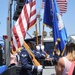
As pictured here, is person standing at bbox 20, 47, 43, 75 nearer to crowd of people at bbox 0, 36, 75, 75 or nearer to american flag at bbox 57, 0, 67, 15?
crowd of people at bbox 0, 36, 75, 75

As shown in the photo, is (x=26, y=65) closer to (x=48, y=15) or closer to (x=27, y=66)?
(x=27, y=66)

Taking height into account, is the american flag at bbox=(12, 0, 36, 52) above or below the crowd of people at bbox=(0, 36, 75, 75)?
above

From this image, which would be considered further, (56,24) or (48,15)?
(48,15)

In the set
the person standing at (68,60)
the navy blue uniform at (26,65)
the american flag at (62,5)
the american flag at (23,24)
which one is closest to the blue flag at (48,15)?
the american flag at (23,24)

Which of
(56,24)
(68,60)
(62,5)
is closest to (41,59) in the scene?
(56,24)

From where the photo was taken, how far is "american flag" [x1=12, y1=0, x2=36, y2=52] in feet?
28.2

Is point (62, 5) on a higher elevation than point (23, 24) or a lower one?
higher

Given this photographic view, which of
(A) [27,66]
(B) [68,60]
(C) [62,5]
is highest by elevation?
(C) [62,5]

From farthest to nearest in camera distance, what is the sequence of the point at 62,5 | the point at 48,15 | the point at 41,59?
the point at 62,5 < the point at 48,15 < the point at 41,59

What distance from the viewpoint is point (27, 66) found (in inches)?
268

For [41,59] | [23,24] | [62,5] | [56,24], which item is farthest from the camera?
[62,5]

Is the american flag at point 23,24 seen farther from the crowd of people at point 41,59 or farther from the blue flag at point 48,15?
the crowd of people at point 41,59

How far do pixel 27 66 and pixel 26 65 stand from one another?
4 centimetres

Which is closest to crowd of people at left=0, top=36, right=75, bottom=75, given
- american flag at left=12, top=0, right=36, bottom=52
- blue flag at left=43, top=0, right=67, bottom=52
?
blue flag at left=43, top=0, right=67, bottom=52
